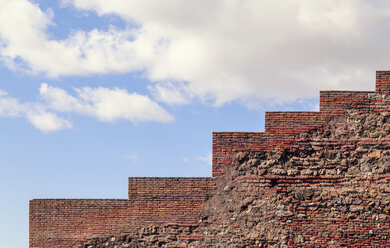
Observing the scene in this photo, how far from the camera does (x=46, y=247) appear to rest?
35.2 ft

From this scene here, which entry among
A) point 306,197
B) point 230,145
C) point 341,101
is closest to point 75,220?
point 230,145

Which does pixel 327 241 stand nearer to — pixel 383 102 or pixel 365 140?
pixel 365 140

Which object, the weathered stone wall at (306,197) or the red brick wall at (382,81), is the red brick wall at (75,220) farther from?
the red brick wall at (382,81)

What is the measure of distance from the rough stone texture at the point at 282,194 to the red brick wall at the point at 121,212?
0.02 metres

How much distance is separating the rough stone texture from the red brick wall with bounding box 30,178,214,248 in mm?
23

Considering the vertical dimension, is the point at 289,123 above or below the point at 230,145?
above

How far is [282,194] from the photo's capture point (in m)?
10.0

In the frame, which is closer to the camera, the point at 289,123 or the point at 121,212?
the point at 289,123

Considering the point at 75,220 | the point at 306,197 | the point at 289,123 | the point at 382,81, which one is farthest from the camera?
the point at 75,220

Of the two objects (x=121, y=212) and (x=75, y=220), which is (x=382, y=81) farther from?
(x=75, y=220)

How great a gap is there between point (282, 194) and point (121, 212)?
3.64 meters

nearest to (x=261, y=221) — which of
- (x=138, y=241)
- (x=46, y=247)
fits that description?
(x=138, y=241)

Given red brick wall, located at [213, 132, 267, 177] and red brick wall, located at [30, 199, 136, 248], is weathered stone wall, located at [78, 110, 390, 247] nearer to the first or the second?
red brick wall, located at [213, 132, 267, 177]

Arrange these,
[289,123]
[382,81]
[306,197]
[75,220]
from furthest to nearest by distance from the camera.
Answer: [75,220], [382,81], [289,123], [306,197]
